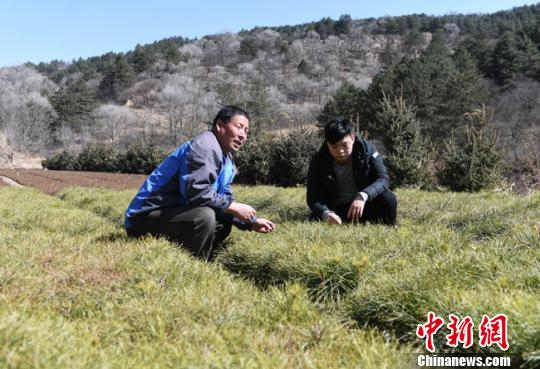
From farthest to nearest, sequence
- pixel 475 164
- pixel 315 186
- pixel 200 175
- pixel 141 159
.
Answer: pixel 141 159 → pixel 475 164 → pixel 315 186 → pixel 200 175

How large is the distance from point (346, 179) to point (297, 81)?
82.9 metres

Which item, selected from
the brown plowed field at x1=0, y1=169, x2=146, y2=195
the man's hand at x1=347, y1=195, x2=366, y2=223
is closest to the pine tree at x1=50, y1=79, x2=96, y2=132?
the brown plowed field at x1=0, y1=169, x2=146, y2=195

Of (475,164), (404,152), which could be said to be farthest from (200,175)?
(404,152)

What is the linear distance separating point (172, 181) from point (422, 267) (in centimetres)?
214

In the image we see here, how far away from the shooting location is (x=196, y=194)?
3.34 m

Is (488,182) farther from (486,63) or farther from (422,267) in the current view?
(486,63)

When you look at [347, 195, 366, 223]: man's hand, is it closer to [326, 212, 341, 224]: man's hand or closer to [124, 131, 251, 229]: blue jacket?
[326, 212, 341, 224]: man's hand

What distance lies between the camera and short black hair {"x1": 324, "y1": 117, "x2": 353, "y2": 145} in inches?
166

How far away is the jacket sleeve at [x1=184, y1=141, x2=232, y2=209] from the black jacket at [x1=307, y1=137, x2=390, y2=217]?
1.48m

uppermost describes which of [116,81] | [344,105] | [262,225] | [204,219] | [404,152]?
[116,81]

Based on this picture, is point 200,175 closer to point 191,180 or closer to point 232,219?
point 191,180

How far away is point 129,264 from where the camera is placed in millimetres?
2719

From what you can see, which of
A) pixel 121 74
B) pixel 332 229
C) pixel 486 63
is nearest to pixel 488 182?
pixel 332 229

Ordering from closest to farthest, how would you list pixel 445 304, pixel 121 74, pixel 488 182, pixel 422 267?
pixel 445 304 → pixel 422 267 → pixel 488 182 → pixel 121 74
